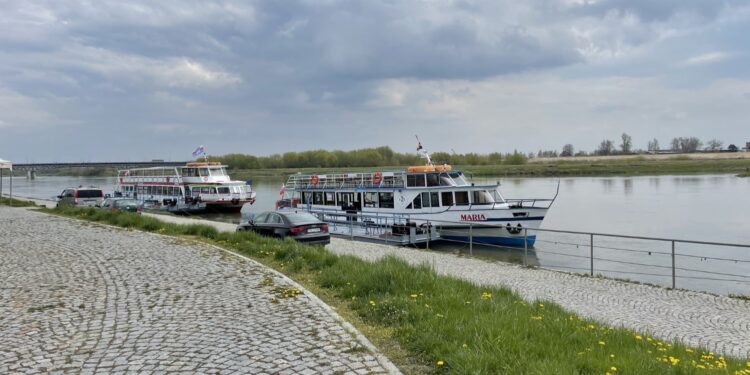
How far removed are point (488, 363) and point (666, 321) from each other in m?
6.05

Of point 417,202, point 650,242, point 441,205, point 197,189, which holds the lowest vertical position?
point 650,242

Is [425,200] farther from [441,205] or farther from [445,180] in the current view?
[445,180]

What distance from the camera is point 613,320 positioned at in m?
9.30

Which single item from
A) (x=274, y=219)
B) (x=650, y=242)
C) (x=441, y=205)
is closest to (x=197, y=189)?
(x=441, y=205)

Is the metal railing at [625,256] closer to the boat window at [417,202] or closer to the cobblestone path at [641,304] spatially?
the boat window at [417,202]

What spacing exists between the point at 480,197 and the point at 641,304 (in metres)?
16.0

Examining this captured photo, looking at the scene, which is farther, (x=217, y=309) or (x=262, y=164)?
(x=262, y=164)

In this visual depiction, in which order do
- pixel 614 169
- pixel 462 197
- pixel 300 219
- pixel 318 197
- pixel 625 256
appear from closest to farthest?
pixel 300 219 < pixel 625 256 < pixel 462 197 < pixel 318 197 < pixel 614 169

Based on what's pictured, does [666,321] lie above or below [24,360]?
below

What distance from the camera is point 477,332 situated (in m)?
5.78

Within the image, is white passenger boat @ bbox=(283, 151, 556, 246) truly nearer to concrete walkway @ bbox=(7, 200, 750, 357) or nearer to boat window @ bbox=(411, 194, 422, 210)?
boat window @ bbox=(411, 194, 422, 210)

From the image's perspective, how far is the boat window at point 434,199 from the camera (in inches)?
1054

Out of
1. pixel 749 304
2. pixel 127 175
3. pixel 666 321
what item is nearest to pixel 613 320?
pixel 666 321

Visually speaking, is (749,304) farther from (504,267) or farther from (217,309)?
(217,309)
